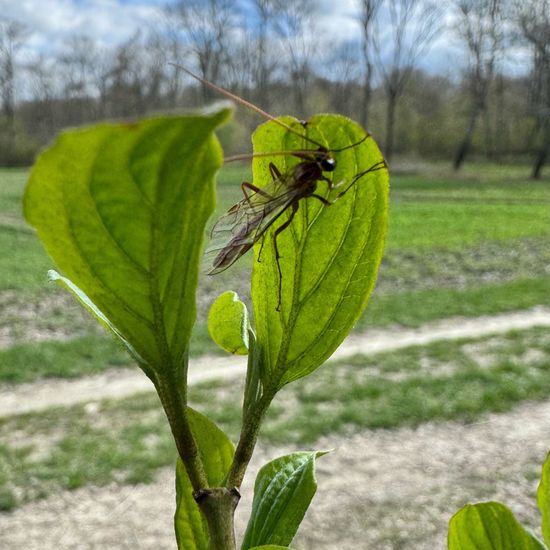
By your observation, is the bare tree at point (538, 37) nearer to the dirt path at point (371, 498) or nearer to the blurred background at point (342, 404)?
the blurred background at point (342, 404)

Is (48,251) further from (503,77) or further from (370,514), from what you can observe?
(503,77)

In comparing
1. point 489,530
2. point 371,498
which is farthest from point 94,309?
point 371,498

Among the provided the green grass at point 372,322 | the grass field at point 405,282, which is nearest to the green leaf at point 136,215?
the grass field at point 405,282

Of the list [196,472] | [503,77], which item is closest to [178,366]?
[196,472]

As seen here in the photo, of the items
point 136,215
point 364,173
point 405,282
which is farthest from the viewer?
point 405,282

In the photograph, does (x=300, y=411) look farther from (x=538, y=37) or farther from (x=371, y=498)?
(x=538, y=37)

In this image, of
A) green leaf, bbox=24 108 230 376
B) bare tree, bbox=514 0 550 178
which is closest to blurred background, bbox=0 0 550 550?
green leaf, bbox=24 108 230 376

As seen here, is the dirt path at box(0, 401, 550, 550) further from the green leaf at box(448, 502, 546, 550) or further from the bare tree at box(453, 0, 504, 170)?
the bare tree at box(453, 0, 504, 170)

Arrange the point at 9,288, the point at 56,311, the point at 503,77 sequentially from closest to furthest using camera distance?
the point at 56,311 → the point at 9,288 → the point at 503,77
